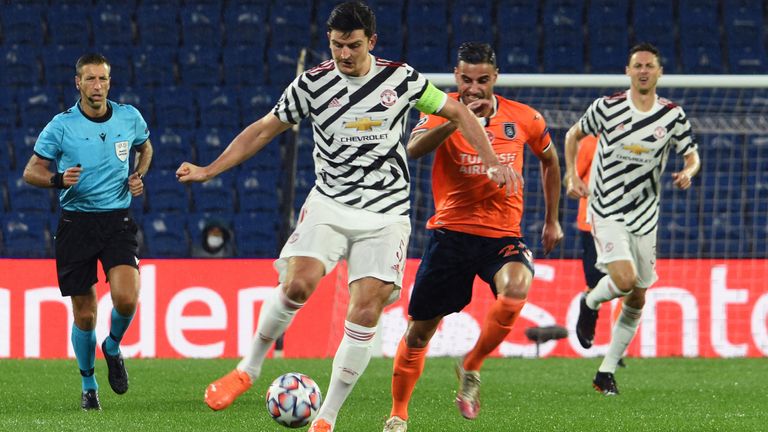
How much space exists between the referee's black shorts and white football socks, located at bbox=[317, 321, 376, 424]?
2223 millimetres

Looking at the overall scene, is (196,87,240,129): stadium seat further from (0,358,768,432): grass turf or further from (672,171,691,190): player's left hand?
(672,171,691,190): player's left hand

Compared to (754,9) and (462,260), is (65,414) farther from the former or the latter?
(754,9)

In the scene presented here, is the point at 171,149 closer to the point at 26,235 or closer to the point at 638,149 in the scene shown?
the point at 26,235

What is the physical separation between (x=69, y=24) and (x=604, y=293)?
9.33 meters

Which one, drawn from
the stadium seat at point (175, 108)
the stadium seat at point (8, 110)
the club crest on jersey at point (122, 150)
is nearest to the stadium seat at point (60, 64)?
the stadium seat at point (8, 110)

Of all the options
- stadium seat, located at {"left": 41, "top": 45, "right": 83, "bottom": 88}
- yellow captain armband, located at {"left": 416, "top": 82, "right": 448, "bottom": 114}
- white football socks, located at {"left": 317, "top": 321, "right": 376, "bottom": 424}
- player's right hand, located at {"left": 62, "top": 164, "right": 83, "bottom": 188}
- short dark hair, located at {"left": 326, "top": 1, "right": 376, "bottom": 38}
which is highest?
stadium seat, located at {"left": 41, "top": 45, "right": 83, "bottom": 88}

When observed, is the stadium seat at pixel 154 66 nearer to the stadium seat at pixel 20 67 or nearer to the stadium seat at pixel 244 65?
the stadium seat at pixel 244 65

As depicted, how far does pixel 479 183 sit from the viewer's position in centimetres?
672

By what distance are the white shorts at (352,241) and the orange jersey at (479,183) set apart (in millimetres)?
953

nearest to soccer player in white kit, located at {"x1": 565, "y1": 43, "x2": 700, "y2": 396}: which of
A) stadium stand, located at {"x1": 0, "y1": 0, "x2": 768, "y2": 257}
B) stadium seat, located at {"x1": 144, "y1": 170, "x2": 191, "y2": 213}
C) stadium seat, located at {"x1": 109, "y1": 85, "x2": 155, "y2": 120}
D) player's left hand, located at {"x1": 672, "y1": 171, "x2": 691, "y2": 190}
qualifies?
player's left hand, located at {"x1": 672, "y1": 171, "x2": 691, "y2": 190}

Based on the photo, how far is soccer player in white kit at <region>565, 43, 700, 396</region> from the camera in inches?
332

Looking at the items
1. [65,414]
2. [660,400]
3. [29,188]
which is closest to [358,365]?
Result: [65,414]

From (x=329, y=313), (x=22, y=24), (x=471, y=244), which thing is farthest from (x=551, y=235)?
(x=22, y=24)

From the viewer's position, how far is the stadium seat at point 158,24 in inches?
626
